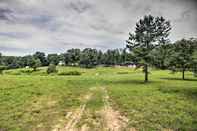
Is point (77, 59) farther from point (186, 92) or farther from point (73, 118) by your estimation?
point (73, 118)

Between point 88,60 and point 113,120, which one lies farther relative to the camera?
point 88,60

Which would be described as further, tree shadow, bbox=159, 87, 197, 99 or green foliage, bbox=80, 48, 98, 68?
green foliage, bbox=80, 48, 98, 68

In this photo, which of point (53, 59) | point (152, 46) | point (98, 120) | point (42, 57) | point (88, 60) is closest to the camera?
point (98, 120)

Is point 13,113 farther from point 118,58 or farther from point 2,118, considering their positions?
point 118,58

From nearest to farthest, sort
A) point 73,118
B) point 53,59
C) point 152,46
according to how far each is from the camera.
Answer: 1. point 73,118
2. point 152,46
3. point 53,59

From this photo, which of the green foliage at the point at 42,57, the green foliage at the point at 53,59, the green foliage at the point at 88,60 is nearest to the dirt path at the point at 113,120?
the green foliage at the point at 88,60

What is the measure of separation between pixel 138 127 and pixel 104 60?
91361 mm

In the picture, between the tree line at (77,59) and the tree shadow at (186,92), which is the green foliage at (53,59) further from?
the tree shadow at (186,92)

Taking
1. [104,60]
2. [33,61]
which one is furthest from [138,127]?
[104,60]

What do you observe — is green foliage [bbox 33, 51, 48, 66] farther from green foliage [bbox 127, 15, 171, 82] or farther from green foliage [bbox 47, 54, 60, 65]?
green foliage [bbox 127, 15, 171, 82]

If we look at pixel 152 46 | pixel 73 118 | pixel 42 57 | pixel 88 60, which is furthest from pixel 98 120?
pixel 42 57

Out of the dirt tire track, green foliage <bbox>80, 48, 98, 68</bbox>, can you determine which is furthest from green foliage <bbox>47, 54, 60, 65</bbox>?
the dirt tire track

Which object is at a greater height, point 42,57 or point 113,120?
point 42,57

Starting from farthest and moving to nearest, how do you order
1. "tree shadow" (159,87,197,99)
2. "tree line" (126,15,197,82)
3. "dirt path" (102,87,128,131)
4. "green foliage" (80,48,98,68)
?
"green foliage" (80,48,98,68), "tree line" (126,15,197,82), "tree shadow" (159,87,197,99), "dirt path" (102,87,128,131)
